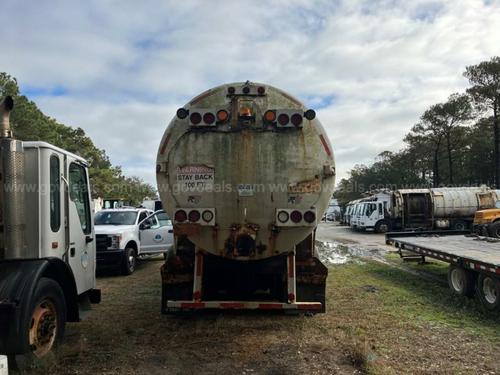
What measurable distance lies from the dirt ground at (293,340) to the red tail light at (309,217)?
5.15 ft

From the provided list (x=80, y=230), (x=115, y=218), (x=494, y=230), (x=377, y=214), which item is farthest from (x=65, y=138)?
(x=80, y=230)

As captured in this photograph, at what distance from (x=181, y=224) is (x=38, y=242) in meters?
1.58

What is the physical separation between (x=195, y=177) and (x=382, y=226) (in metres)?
27.1

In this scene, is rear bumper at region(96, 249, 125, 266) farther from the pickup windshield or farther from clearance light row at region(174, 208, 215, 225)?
clearance light row at region(174, 208, 215, 225)

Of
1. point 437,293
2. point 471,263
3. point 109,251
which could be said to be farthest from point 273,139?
point 109,251

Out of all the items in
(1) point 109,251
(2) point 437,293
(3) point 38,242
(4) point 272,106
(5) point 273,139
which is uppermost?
(4) point 272,106

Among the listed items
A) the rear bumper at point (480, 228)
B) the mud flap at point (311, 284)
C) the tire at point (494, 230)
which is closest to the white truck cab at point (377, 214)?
the rear bumper at point (480, 228)

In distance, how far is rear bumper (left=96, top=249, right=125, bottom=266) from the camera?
11492 mm

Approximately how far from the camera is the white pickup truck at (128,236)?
38.0 ft

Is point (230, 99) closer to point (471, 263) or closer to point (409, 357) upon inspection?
point (409, 357)

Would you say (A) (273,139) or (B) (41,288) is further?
(A) (273,139)

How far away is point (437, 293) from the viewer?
8.69 meters

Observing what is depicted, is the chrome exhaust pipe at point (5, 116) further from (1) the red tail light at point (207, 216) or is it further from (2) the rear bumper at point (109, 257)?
(2) the rear bumper at point (109, 257)

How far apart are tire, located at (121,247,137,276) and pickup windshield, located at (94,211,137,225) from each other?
1.14 meters
